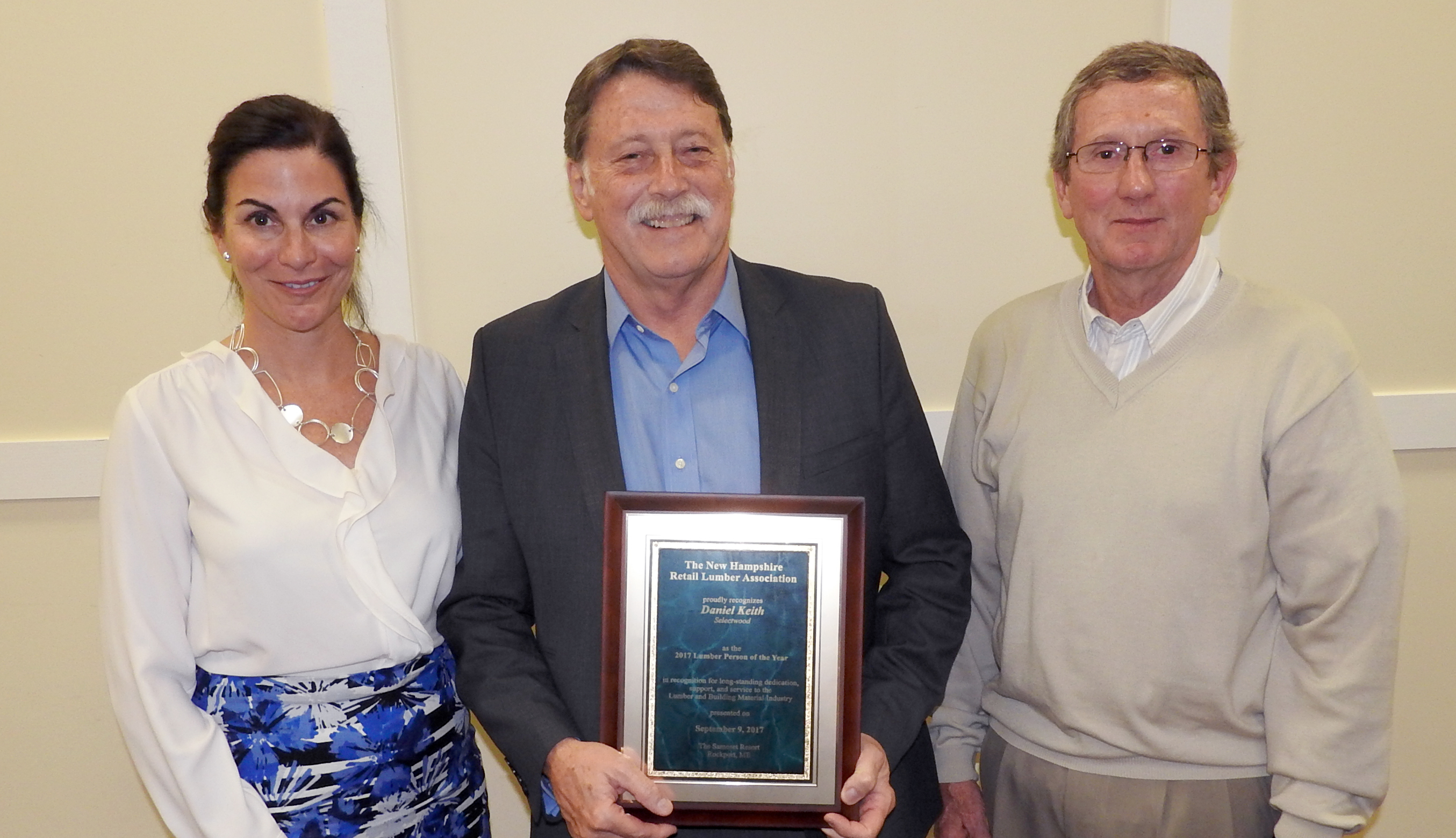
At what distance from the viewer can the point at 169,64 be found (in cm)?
286

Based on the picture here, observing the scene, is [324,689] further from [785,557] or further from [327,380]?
[785,557]

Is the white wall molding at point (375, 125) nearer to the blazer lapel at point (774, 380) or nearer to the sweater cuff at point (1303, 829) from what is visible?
the blazer lapel at point (774, 380)

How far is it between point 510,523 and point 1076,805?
4.34 ft

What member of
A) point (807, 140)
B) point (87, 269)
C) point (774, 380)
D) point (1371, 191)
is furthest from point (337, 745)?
point (1371, 191)

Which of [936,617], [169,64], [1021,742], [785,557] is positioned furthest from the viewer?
[169,64]

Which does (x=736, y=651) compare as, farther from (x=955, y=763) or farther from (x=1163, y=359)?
(x=1163, y=359)

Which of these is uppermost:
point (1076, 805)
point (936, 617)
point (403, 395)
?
point (403, 395)

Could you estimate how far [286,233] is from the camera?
216cm

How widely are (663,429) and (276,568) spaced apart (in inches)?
33.3

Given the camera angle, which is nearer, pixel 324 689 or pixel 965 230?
pixel 324 689

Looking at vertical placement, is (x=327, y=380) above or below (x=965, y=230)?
below

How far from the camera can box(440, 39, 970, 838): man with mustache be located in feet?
6.57

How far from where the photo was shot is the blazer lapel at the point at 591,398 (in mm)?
1986

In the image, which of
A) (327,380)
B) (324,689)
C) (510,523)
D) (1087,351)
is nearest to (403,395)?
(327,380)
